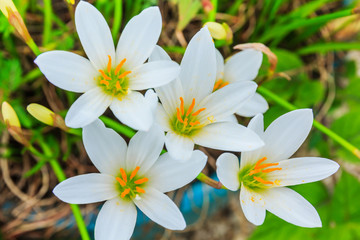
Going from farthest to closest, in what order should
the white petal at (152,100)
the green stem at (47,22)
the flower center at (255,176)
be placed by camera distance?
the green stem at (47,22) < the flower center at (255,176) < the white petal at (152,100)

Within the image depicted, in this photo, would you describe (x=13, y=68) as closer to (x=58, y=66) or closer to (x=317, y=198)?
(x=58, y=66)

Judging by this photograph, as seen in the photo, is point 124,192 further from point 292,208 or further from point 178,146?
point 292,208

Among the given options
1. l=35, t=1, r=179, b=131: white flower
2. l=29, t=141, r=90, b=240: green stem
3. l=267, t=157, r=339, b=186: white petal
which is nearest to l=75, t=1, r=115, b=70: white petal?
l=35, t=1, r=179, b=131: white flower

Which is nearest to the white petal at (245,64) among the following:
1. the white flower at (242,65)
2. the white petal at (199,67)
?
the white flower at (242,65)

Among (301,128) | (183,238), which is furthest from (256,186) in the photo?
(183,238)

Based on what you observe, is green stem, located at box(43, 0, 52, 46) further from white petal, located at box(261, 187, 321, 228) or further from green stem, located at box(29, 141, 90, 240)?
white petal, located at box(261, 187, 321, 228)

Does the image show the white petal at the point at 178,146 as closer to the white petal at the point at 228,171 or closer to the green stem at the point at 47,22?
the white petal at the point at 228,171
